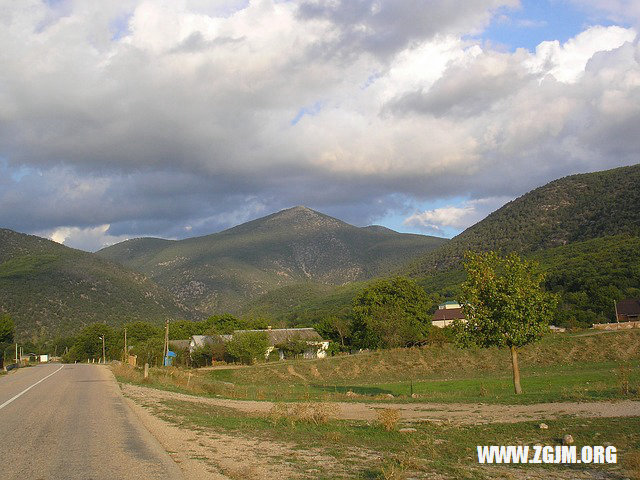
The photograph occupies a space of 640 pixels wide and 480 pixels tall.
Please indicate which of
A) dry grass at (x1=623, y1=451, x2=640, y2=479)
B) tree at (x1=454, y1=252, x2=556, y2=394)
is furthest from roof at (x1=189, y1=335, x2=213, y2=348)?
dry grass at (x1=623, y1=451, x2=640, y2=479)

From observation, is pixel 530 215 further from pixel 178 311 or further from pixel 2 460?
pixel 2 460

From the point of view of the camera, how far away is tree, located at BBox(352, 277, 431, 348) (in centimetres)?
7431

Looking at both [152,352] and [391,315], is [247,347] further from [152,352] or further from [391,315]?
[391,315]

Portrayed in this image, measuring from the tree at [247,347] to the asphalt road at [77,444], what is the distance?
180 ft

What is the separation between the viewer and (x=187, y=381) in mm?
36031

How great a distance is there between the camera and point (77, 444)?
1232 centimetres

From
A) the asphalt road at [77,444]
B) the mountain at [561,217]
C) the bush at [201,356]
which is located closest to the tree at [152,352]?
the bush at [201,356]

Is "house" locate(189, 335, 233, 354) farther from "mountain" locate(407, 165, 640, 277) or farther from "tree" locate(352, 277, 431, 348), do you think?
"mountain" locate(407, 165, 640, 277)

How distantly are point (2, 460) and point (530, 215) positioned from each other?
147m

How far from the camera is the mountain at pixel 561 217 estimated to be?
119562mm

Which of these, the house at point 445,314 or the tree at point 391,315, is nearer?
the tree at point 391,315

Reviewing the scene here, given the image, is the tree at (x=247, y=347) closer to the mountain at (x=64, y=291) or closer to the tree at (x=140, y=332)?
the tree at (x=140, y=332)

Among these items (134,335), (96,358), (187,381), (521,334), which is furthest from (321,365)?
(96,358)

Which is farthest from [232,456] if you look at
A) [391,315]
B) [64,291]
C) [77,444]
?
[64,291]
